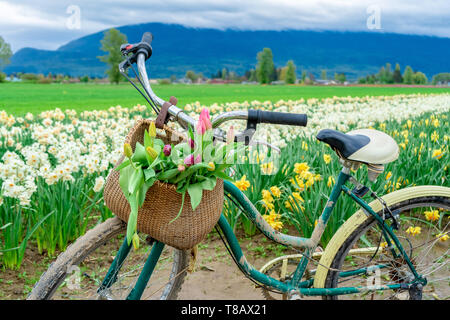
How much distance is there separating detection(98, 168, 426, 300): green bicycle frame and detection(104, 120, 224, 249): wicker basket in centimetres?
28

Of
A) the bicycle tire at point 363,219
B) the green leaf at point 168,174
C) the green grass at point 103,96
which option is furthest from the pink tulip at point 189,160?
the green grass at point 103,96

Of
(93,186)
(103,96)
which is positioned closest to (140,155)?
(93,186)

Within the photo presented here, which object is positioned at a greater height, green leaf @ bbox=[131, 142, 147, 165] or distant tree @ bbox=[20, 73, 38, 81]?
distant tree @ bbox=[20, 73, 38, 81]

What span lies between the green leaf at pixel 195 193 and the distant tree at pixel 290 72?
204 ft

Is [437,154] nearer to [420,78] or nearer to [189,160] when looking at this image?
[189,160]

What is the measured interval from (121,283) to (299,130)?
4032 millimetres

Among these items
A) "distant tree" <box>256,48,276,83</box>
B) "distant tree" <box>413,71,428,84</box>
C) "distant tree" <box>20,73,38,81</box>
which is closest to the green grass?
"distant tree" <box>413,71,428,84</box>

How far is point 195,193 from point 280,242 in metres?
0.86

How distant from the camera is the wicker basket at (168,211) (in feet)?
4.93

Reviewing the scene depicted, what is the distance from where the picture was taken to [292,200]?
3.14 m

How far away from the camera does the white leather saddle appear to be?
1.91 meters

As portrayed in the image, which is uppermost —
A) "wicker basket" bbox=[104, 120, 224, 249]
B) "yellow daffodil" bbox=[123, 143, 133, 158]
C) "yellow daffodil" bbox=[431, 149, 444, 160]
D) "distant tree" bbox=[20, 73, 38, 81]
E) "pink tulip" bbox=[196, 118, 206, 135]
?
"distant tree" bbox=[20, 73, 38, 81]

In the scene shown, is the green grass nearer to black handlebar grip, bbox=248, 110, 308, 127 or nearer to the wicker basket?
the wicker basket
